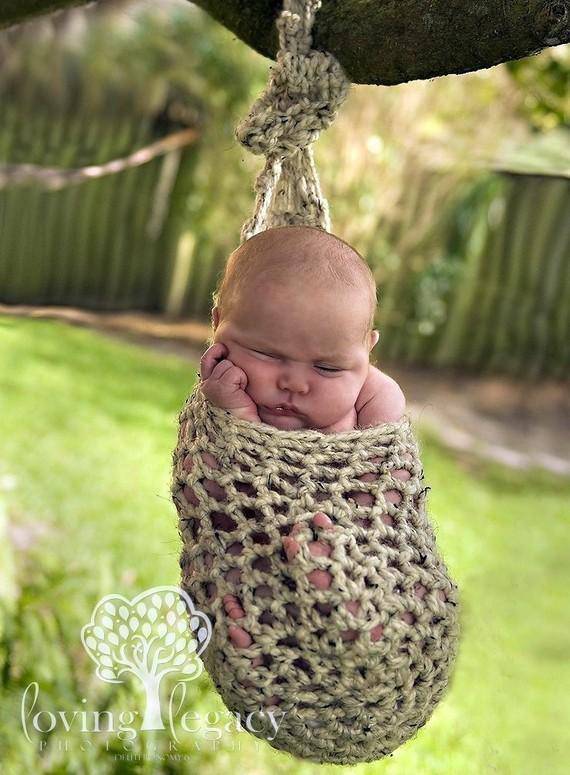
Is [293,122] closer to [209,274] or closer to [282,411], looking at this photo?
[282,411]

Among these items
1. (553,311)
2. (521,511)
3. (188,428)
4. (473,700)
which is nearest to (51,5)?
(188,428)

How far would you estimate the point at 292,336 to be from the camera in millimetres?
1028

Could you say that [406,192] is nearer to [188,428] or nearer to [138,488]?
[138,488]

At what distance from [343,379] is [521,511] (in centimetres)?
271

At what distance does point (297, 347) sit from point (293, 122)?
0.26m

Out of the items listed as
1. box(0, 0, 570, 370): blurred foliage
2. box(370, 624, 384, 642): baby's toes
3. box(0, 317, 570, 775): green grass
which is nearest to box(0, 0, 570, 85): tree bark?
box(370, 624, 384, 642): baby's toes

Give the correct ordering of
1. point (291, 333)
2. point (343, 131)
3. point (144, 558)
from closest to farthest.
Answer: point (291, 333), point (144, 558), point (343, 131)

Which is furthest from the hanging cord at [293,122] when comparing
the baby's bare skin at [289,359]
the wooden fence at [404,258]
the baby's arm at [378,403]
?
the wooden fence at [404,258]

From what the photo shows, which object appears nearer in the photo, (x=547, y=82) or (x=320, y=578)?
(x=320, y=578)

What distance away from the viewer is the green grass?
2.02m

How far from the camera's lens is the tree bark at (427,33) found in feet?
2.84

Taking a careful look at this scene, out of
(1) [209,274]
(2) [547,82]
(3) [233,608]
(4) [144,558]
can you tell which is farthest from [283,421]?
(1) [209,274]

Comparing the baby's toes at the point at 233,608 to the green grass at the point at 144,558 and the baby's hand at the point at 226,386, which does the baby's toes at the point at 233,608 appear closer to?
the baby's hand at the point at 226,386

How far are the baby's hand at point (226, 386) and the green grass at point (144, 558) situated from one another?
58cm
